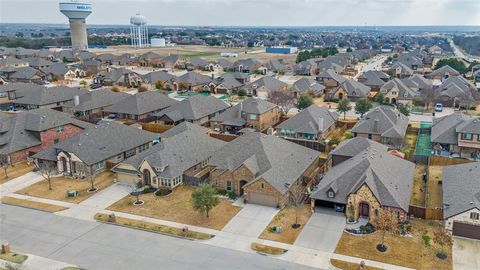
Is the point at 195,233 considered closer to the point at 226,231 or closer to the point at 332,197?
the point at 226,231

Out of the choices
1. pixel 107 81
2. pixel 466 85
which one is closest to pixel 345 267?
pixel 466 85

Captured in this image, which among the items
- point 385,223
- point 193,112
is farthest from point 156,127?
point 385,223

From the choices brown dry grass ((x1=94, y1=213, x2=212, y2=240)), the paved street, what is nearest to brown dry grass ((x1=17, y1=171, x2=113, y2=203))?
the paved street

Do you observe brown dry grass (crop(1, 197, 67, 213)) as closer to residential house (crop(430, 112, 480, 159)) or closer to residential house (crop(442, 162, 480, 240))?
residential house (crop(442, 162, 480, 240))

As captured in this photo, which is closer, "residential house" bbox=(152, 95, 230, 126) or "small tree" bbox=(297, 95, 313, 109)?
"residential house" bbox=(152, 95, 230, 126)

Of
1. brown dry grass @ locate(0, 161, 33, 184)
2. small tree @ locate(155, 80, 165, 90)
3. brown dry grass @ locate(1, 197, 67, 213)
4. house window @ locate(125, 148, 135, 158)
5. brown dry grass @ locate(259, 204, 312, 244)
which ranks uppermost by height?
small tree @ locate(155, 80, 165, 90)

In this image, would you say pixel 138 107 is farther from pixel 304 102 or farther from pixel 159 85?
pixel 159 85
